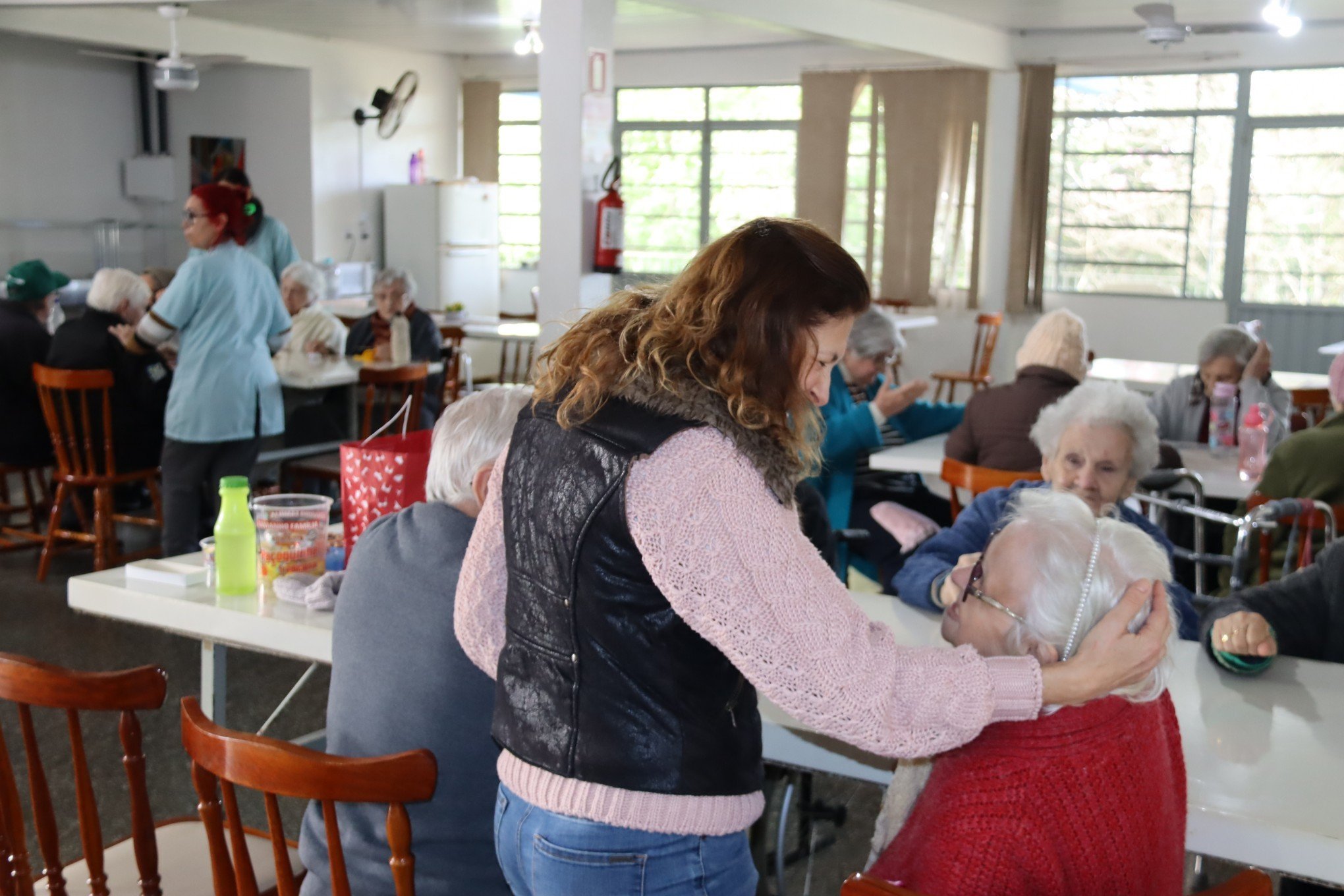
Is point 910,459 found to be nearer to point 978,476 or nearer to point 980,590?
point 978,476

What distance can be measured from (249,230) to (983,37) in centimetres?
475

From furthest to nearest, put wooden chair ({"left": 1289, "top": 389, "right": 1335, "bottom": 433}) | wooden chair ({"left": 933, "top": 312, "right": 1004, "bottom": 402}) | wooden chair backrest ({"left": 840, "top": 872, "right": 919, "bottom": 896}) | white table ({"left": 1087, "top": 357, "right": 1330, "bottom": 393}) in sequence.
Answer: wooden chair ({"left": 933, "top": 312, "right": 1004, "bottom": 402}) < white table ({"left": 1087, "top": 357, "right": 1330, "bottom": 393}) < wooden chair ({"left": 1289, "top": 389, "right": 1335, "bottom": 433}) < wooden chair backrest ({"left": 840, "top": 872, "right": 919, "bottom": 896})

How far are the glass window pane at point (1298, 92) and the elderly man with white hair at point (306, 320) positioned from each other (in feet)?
19.6

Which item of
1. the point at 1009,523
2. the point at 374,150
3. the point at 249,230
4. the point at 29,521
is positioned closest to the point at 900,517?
the point at 1009,523

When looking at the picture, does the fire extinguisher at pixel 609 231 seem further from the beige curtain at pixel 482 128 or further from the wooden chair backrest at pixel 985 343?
the beige curtain at pixel 482 128

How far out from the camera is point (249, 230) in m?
6.83

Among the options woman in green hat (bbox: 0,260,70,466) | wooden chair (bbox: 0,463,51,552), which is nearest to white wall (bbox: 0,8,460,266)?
woman in green hat (bbox: 0,260,70,466)

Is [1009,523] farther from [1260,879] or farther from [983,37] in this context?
[983,37]

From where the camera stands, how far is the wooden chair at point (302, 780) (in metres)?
1.31

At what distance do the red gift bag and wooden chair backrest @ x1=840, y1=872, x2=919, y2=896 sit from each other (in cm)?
139

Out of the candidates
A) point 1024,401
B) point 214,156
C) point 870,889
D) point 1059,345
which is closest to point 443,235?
point 214,156

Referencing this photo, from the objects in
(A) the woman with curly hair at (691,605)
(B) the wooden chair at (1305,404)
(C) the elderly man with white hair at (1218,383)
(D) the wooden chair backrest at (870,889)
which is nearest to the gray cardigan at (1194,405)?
(C) the elderly man with white hair at (1218,383)

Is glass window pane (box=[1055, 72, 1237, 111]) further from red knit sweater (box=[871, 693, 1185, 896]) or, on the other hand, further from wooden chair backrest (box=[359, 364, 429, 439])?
red knit sweater (box=[871, 693, 1185, 896])

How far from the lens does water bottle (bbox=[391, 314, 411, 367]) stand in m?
6.11
